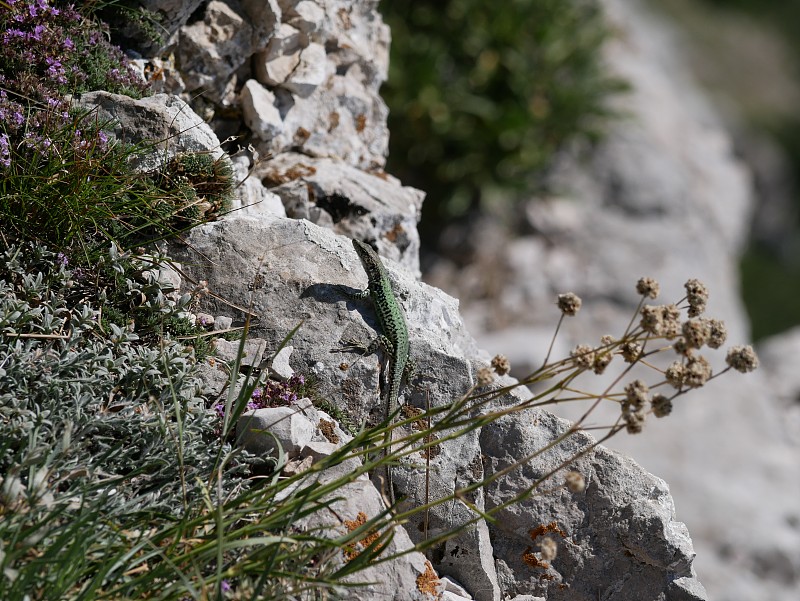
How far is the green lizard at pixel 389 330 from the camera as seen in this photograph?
15.0 ft

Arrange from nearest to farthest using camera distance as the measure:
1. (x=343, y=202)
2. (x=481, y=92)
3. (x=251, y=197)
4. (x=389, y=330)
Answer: (x=389, y=330), (x=251, y=197), (x=343, y=202), (x=481, y=92)

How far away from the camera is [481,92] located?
13.0 m

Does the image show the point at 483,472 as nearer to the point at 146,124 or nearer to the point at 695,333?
the point at 695,333

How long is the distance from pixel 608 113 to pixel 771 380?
5.14 meters

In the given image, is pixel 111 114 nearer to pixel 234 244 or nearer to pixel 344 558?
pixel 234 244

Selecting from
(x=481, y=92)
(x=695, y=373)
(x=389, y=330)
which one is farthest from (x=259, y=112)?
(x=481, y=92)

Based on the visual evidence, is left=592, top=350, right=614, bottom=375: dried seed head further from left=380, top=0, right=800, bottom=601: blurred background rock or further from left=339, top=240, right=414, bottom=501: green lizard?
left=380, top=0, right=800, bottom=601: blurred background rock

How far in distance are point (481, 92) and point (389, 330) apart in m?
9.06

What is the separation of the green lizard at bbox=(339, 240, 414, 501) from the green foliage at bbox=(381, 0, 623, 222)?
789 centimetres

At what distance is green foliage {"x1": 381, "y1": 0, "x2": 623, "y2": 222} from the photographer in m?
12.6

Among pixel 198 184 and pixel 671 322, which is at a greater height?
pixel 671 322

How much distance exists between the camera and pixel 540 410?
482cm

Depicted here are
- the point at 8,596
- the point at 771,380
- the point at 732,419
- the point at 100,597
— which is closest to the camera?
the point at 8,596

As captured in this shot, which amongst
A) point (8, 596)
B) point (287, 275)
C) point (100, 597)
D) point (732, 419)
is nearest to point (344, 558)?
point (100, 597)
